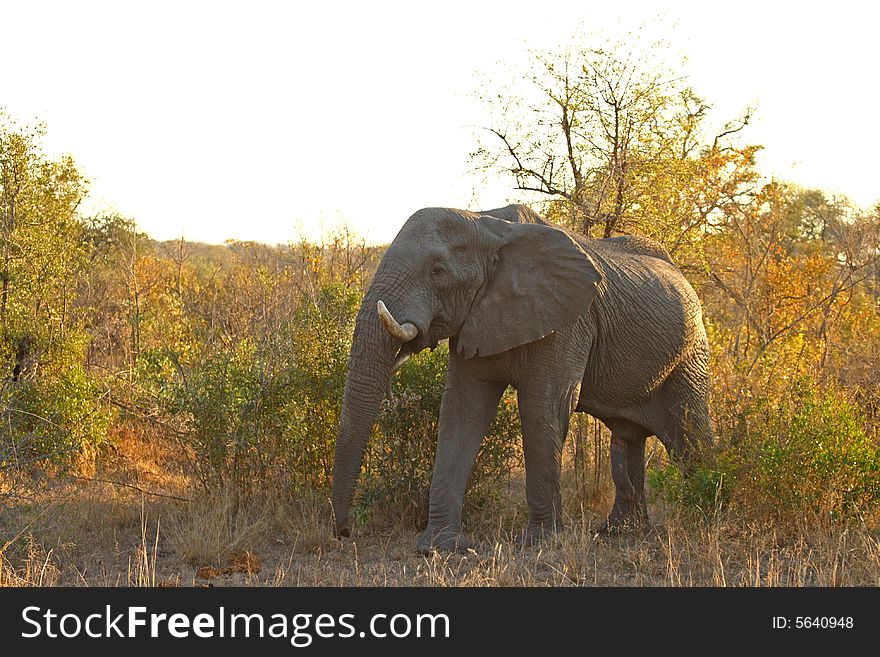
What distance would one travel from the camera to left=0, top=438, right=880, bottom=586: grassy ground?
691cm

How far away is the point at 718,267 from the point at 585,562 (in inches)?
376

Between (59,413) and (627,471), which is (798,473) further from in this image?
(59,413)

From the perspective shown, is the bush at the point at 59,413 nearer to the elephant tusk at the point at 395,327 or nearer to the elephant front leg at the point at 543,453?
the elephant tusk at the point at 395,327

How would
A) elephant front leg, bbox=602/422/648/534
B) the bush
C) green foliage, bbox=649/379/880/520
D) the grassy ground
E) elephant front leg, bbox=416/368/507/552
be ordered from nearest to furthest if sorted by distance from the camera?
the grassy ground, green foliage, bbox=649/379/880/520, elephant front leg, bbox=416/368/507/552, elephant front leg, bbox=602/422/648/534, the bush

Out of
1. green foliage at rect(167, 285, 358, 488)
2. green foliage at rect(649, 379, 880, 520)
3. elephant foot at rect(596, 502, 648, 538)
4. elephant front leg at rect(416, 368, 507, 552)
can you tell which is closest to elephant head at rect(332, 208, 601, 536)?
elephant front leg at rect(416, 368, 507, 552)

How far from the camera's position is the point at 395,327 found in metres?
7.25

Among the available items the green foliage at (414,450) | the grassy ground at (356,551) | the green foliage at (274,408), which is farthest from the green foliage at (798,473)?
the green foliage at (274,408)

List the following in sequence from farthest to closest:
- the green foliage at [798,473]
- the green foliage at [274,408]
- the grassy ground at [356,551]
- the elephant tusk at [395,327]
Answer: the green foliage at [274,408], the green foliage at [798,473], the elephant tusk at [395,327], the grassy ground at [356,551]

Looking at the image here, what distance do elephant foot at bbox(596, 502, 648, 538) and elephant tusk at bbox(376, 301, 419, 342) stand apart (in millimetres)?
2892

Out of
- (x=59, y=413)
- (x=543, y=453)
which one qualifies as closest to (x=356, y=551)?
(x=543, y=453)

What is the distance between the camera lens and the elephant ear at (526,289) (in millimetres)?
7930

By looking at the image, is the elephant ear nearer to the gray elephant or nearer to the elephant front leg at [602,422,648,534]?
the gray elephant

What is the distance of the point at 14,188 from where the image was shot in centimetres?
1146

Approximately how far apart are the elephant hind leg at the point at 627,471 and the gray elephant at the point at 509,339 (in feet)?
0.10
